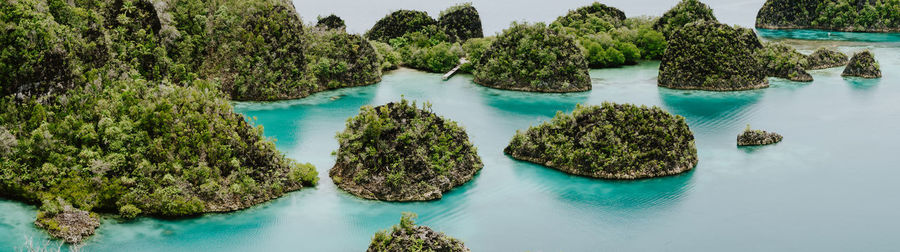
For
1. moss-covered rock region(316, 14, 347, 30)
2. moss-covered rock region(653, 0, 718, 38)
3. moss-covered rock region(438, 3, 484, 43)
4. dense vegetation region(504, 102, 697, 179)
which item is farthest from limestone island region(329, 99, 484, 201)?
moss-covered rock region(653, 0, 718, 38)

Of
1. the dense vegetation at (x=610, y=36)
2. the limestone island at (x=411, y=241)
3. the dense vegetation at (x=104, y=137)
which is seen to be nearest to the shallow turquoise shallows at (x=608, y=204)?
the dense vegetation at (x=104, y=137)

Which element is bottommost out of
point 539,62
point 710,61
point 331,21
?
point 710,61

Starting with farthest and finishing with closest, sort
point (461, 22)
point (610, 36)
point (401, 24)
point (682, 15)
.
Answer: point (461, 22)
point (401, 24)
point (682, 15)
point (610, 36)

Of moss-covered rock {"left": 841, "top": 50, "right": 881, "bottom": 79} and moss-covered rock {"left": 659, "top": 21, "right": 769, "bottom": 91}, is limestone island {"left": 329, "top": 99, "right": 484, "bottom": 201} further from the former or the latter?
moss-covered rock {"left": 841, "top": 50, "right": 881, "bottom": 79}

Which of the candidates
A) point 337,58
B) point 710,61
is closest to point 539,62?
point 710,61

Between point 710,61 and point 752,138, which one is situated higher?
point 710,61

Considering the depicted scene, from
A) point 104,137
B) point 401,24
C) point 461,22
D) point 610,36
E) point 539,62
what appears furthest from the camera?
point 461,22

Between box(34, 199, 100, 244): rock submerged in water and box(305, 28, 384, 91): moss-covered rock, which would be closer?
box(34, 199, 100, 244): rock submerged in water

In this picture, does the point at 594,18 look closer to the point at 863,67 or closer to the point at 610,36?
the point at 610,36
